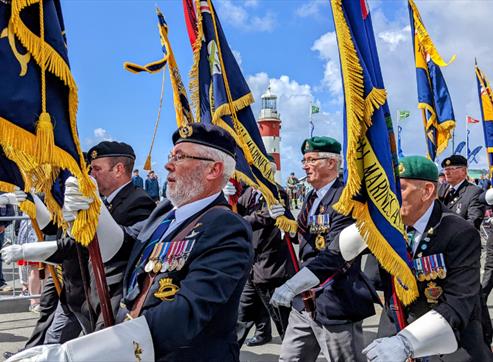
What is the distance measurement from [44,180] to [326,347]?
2.19 metres

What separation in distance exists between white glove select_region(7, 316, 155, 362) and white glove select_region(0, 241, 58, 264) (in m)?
2.00

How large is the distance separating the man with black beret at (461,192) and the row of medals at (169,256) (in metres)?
5.81

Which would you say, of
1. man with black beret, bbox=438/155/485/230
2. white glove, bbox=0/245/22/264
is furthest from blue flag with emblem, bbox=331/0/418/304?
man with black beret, bbox=438/155/485/230

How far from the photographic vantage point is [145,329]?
5.74ft

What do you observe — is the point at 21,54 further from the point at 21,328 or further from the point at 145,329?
the point at 21,328

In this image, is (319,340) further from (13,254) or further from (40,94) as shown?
A: (40,94)

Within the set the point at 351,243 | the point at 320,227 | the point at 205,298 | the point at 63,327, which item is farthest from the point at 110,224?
the point at 63,327

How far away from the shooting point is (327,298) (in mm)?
3602

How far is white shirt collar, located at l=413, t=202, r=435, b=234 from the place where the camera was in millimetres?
2826

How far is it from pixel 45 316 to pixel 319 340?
7.98 feet

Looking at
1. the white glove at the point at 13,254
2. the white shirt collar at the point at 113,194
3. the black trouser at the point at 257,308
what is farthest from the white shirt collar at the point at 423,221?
the black trouser at the point at 257,308

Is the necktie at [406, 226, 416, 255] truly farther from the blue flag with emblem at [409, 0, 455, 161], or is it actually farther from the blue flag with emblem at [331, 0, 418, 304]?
the blue flag with emblem at [409, 0, 455, 161]

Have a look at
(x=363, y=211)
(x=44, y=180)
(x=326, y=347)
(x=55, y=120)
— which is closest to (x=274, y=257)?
(x=326, y=347)

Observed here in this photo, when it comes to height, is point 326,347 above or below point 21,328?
above
